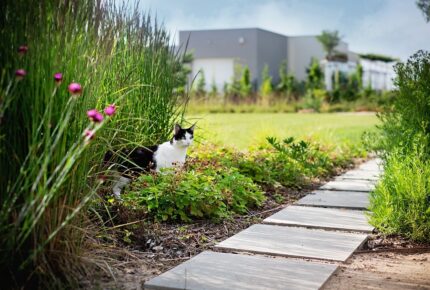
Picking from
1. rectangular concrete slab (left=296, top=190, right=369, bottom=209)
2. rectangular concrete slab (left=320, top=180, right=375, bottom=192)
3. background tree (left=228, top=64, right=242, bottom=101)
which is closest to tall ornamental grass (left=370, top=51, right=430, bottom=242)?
rectangular concrete slab (left=296, top=190, right=369, bottom=209)

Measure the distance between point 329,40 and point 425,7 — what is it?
2949 centimetres

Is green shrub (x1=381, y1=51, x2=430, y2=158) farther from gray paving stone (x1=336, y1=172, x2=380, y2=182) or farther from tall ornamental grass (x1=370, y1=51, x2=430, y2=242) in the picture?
gray paving stone (x1=336, y1=172, x2=380, y2=182)

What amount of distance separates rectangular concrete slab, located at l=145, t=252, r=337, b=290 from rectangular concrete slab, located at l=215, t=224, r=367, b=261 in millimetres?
164

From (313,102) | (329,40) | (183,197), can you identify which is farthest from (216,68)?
(183,197)

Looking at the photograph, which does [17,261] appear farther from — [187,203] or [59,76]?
[187,203]

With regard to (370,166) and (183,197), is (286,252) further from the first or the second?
(370,166)

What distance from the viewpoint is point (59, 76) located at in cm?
224

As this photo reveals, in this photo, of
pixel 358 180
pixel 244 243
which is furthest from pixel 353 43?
pixel 244 243

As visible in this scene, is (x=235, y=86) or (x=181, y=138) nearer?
(x=181, y=138)

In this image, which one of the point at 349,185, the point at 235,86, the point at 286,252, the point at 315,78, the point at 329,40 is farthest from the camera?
the point at 329,40

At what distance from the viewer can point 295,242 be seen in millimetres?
3344

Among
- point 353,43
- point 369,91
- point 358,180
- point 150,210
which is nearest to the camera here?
point 150,210

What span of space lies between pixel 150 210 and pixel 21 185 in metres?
1.45

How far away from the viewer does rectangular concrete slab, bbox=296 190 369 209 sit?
14.7ft
